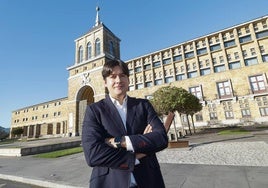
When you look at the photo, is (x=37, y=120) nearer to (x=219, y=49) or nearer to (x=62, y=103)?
(x=62, y=103)

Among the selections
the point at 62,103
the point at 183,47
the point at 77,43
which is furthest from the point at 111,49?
the point at 62,103

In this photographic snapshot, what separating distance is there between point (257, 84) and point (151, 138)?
33250mm

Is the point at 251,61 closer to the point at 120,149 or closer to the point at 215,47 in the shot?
the point at 215,47

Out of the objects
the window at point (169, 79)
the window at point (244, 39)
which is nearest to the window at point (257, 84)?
the window at point (244, 39)

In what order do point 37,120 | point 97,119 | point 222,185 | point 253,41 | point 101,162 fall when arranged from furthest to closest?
point 37,120 < point 253,41 < point 222,185 < point 97,119 < point 101,162

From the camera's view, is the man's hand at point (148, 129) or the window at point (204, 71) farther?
the window at point (204, 71)

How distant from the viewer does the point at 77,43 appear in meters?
31.5

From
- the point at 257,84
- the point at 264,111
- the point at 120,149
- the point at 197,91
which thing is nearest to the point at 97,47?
the point at 197,91

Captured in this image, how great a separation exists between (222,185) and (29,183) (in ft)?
18.1

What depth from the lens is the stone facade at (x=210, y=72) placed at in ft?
87.2

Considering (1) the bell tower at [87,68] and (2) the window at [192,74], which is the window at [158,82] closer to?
(2) the window at [192,74]

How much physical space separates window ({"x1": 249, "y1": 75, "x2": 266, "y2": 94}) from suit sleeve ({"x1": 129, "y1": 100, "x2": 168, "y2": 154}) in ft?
107

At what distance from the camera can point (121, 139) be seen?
4.63 feet

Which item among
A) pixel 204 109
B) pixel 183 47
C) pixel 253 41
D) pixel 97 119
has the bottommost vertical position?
pixel 97 119
